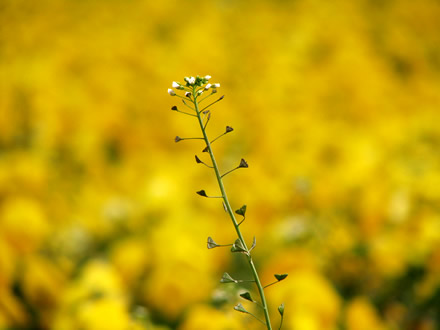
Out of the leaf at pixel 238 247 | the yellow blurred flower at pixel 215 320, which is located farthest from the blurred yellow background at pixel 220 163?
the leaf at pixel 238 247

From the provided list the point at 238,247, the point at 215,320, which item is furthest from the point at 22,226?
the point at 238,247

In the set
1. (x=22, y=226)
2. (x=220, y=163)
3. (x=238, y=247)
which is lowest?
(x=238, y=247)

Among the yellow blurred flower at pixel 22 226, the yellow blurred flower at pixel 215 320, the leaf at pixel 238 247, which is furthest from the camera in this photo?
the yellow blurred flower at pixel 22 226

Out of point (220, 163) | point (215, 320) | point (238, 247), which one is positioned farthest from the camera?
point (220, 163)

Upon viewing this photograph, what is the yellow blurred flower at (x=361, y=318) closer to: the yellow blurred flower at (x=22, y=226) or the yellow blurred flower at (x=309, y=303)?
the yellow blurred flower at (x=309, y=303)

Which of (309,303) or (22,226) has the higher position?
(22,226)

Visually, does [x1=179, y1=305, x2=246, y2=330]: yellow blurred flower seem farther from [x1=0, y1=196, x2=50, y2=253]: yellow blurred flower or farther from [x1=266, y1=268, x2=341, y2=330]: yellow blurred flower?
[x1=0, y1=196, x2=50, y2=253]: yellow blurred flower

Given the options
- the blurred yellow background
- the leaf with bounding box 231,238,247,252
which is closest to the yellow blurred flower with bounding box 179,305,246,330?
the blurred yellow background

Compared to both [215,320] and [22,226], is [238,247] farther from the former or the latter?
[22,226]
